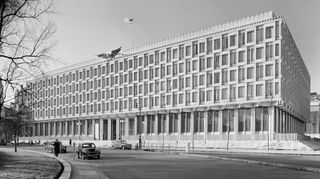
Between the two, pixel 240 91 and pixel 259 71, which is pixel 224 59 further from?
pixel 259 71

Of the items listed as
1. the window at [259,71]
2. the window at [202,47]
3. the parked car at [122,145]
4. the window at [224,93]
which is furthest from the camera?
the window at [202,47]

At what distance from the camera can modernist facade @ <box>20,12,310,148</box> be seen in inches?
3061

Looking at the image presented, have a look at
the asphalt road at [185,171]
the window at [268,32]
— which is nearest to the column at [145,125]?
the window at [268,32]

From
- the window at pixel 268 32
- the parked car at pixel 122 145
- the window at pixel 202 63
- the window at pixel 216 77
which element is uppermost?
the window at pixel 268 32

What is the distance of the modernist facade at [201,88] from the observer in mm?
77750

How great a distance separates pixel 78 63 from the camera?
414 feet

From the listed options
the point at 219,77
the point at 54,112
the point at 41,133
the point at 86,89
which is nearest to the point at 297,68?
the point at 219,77

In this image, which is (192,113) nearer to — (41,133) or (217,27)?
(217,27)

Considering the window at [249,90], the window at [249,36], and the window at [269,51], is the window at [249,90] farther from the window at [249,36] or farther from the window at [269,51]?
the window at [249,36]

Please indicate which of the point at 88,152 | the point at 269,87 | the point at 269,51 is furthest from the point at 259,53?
the point at 88,152

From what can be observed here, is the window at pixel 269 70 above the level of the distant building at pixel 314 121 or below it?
above

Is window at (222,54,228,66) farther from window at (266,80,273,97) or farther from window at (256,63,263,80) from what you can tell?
window at (266,80,273,97)

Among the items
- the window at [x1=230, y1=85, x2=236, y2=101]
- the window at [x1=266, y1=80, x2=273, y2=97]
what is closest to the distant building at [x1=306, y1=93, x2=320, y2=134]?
the window at [x1=230, y1=85, x2=236, y2=101]

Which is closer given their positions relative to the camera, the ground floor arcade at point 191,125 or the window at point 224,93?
the ground floor arcade at point 191,125
